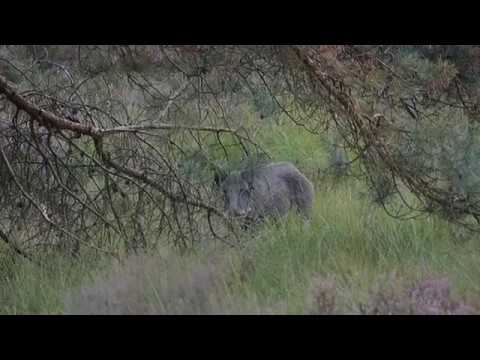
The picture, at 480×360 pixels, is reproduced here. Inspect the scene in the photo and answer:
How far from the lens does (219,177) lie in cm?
561

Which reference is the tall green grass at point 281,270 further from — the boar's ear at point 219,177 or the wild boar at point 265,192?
the boar's ear at point 219,177

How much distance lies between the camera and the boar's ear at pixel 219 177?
18.2ft

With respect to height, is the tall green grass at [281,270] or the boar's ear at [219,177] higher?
the boar's ear at [219,177]

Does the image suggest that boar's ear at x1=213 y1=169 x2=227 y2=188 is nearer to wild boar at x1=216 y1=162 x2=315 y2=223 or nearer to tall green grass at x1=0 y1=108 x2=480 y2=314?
wild boar at x1=216 y1=162 x2=315 y2=223

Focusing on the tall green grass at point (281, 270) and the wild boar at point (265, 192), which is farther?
→ the wild boar at point (265, 192)

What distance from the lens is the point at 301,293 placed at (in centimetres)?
349

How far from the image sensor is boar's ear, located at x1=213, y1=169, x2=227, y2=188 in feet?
18.2

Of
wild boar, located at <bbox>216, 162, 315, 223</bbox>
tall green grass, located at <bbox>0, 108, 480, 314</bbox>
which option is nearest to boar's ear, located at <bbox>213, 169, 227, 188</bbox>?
wild boar, located at <bbox>216, 162, 315, 223</bbox>

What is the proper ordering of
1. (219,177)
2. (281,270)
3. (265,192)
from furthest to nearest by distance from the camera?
(265,192) → (219,177) → (281,270)

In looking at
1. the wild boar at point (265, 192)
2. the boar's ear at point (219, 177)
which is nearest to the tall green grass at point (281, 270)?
the wild boar at point (265, 192)

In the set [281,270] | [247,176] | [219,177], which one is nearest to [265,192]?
[247,176]

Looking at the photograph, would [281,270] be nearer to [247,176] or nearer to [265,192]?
[247,176]
